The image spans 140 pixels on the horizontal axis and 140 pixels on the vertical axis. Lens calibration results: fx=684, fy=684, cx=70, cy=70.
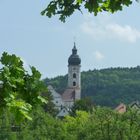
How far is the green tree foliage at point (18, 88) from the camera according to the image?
4.14m

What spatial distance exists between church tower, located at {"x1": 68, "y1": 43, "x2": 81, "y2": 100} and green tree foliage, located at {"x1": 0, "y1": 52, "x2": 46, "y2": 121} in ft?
499

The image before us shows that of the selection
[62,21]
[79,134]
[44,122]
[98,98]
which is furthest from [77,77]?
[62,21]

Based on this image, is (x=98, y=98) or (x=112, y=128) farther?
(x=98, y=98)

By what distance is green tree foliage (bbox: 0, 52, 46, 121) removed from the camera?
414 cm

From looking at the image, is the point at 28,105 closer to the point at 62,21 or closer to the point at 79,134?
the point at 62,21

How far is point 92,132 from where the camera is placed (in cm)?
5031

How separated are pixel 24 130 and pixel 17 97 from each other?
6292 centimetres

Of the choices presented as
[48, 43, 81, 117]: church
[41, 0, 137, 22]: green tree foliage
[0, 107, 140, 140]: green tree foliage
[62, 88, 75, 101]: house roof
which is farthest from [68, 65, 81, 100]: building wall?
[41, 0, 137, 22]: green tree foliage

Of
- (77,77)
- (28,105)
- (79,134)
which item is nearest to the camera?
(28,105)

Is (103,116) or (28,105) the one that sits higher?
(103,116)

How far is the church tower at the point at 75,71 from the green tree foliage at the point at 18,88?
152 meters

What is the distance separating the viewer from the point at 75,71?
6275 inches

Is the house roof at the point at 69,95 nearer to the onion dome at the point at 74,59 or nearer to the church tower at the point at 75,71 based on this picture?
the church tower at the point at 75,71

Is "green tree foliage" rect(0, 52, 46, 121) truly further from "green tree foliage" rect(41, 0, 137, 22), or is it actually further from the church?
the church
